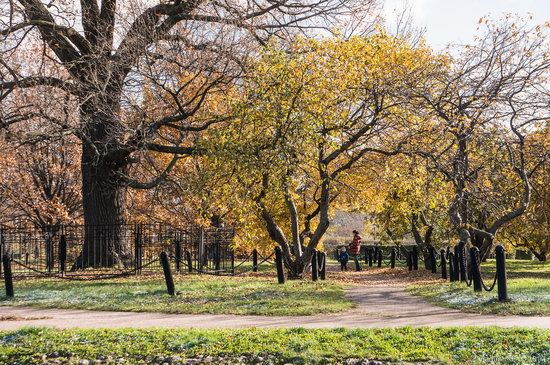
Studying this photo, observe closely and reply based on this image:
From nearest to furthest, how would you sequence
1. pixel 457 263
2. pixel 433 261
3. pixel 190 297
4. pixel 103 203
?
1. pixel 190 297
2. pixel 457 263
3. pixel 103 203
4. pixel 433 261

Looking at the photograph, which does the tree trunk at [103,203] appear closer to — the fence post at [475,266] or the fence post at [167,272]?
the fence post at [167,272]

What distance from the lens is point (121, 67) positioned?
2180 centimetres

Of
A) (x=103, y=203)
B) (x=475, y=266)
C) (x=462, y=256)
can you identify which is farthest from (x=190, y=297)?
(x=103, y=203)

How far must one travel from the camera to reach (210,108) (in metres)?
26.4

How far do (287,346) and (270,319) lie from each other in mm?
2760

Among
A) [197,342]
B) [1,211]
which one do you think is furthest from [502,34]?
[1,211]

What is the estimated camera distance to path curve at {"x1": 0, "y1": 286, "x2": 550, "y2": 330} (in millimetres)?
11344

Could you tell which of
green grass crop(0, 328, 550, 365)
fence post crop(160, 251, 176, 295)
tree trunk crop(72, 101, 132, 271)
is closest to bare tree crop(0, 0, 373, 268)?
tree trunk crop(72, 101, 132, 271)

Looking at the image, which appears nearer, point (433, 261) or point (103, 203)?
point (103, 203)

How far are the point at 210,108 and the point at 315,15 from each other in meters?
5.67

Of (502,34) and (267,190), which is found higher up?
(502,34)

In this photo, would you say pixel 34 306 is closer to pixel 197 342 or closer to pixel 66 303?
pixel 66 303

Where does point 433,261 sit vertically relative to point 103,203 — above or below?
below

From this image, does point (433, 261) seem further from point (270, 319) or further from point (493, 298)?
point (270, 319)
